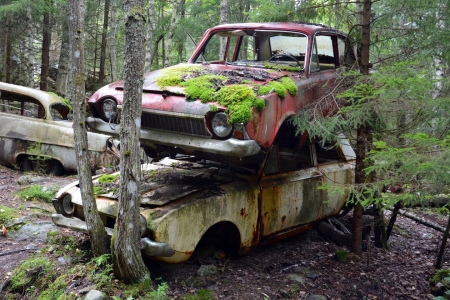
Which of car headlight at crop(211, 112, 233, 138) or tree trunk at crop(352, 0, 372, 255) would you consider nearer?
car headlight at crop(211, 112, 233, 138)

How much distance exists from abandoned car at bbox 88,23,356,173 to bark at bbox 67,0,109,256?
22.9 inches

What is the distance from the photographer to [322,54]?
6.78 metres

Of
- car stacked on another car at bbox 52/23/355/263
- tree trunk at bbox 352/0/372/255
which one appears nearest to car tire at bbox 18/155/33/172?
car stacked on another car at bbox 52/23/355/263

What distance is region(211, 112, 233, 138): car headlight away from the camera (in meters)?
4.72

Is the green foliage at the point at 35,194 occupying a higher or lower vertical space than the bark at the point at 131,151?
lower

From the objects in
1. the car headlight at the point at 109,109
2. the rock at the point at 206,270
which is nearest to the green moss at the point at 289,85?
the car headlight at the point at 109,109

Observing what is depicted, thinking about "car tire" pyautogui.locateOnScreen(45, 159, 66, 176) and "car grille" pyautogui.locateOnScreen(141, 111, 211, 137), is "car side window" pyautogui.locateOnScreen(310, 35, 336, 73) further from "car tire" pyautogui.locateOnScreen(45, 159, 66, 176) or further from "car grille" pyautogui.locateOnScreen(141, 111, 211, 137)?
"car tire" pyautogui.locateOnScreen(45, 159, 66, 176)

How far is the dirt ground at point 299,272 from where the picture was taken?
493cm

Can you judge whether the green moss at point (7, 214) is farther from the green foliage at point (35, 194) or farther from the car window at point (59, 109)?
the car window at point (59, 109)

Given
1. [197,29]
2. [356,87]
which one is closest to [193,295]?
[356,87]

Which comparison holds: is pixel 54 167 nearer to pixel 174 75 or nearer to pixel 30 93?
pixel 30 93

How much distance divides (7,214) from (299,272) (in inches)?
175

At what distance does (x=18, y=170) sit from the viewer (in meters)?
9.35

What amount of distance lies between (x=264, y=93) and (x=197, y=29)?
502 inches
